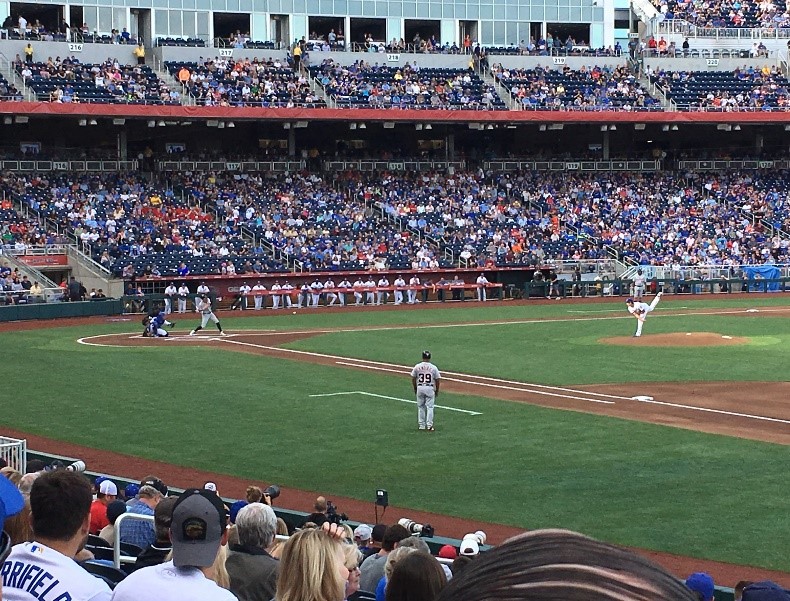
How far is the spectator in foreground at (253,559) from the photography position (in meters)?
6.72

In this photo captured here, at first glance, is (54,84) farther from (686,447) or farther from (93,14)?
(686,447)

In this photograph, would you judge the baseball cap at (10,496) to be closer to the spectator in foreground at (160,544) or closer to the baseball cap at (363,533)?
the spectator in foreground at (160,544)

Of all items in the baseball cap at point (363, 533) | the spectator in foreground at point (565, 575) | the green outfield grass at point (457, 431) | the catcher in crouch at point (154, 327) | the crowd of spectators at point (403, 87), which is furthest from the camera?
the crowd of spectators at point (403, 87)

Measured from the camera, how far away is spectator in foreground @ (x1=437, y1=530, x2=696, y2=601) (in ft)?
5.15

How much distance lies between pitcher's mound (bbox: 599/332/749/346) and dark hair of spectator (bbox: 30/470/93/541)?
31313 millimetres

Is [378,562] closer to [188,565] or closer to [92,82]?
[188,565]

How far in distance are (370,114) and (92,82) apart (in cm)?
1340

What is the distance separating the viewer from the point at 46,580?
458 centimetres

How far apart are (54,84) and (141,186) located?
6.13 m

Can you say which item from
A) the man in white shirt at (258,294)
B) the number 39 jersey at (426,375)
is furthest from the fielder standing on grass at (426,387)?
the man in white shirt at (258,294)

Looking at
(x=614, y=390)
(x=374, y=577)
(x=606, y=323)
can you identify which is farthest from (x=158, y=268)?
(x=374, y=577)

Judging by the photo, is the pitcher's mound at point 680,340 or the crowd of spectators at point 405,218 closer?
the pitcher's mound at point 680,340

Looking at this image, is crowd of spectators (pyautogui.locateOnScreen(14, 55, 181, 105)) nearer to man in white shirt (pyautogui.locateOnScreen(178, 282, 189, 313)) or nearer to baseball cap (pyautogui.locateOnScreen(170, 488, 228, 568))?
man in white shirt (pyautogui.locateOnScreen(178, 282, 189, 313))

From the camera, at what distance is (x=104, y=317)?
47.5m
